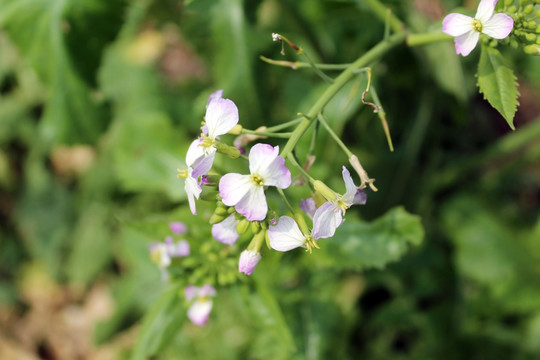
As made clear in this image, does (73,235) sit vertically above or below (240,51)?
below

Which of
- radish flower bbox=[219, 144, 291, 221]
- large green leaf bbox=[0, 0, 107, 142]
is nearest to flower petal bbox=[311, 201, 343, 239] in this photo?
radish flower bbox=[219, 144, 291, 221]

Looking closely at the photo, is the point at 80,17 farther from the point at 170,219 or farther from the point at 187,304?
the point at 187,304

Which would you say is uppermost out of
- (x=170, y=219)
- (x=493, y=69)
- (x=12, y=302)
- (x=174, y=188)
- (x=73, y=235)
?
(x=493, y=69)

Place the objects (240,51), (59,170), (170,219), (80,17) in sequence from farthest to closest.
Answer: (59,170), (240,51), (80,17), (170,219)

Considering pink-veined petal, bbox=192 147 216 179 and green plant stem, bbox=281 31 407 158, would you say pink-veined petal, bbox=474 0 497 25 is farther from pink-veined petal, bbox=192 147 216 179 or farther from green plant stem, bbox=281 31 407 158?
pink-veined petal, bbox=192 147 216 179

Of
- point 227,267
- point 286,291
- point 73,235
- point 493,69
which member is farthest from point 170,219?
point 73,235

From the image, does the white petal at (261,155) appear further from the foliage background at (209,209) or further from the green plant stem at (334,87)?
the foliage background at (209,209)

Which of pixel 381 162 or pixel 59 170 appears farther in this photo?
pixel 59 170
